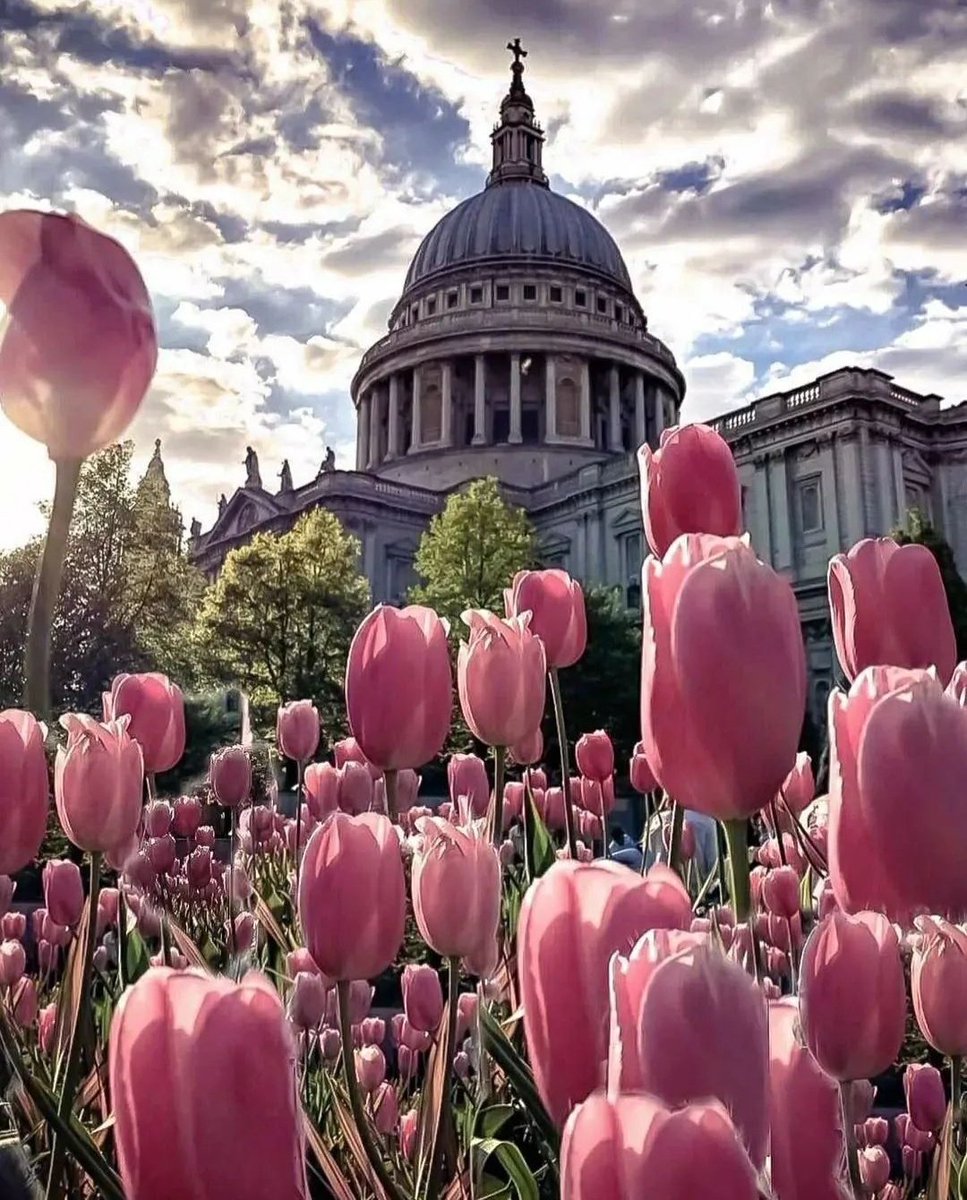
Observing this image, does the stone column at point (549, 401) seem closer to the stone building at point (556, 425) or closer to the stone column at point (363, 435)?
the stone building at point (556, 425)

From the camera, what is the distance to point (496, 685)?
1.52 m

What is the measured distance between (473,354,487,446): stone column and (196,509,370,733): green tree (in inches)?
808

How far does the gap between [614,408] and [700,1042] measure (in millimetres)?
56320

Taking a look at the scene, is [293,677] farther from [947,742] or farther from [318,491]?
[947,742]

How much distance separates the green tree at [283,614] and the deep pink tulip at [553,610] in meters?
Result: 29.3

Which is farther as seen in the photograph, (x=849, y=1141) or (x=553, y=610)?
(x=553, y=610)

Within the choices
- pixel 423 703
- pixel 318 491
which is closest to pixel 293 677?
pixel 318 491

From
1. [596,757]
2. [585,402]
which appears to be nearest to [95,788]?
[596,757]

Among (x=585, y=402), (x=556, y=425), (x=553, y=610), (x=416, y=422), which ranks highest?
(x=585, y=402)

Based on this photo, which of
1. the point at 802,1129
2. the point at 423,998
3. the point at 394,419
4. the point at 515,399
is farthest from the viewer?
the point at 394,419

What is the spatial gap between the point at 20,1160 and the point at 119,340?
2.04 ft

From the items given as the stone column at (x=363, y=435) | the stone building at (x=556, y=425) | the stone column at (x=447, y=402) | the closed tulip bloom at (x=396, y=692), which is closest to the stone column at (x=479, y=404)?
the stone building at (x=556, y=425)

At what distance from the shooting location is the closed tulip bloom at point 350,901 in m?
1.01

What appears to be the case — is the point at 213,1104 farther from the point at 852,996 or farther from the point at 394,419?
the point at 394,419
